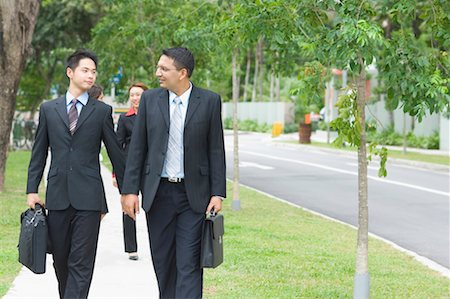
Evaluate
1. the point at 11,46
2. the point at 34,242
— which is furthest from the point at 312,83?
the point at 11,46

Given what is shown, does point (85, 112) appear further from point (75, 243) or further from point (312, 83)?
point (312, 83)

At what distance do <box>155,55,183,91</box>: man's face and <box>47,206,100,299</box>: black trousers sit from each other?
3.51ft

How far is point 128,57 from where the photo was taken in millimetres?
23859

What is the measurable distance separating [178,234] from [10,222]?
23.4 feet

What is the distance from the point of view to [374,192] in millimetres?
21156

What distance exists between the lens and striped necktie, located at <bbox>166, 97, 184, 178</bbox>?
262 inches

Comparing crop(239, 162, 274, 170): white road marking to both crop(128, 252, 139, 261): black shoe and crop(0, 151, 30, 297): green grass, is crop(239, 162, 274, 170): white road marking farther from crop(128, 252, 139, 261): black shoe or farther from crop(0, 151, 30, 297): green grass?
crop(128, 252, 139, 261): black shoe

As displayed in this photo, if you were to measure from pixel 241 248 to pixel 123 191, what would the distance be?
4.99 m

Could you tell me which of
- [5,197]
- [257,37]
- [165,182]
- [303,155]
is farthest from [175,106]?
[303,155]

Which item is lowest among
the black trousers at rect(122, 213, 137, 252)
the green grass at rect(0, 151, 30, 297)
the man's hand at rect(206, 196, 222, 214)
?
the green grass at rect(0, 151, 30, 297)

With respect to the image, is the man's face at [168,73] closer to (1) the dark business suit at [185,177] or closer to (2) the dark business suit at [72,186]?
(1) the dark business suit at [185,177]

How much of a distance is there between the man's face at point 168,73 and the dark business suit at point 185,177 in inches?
4.2

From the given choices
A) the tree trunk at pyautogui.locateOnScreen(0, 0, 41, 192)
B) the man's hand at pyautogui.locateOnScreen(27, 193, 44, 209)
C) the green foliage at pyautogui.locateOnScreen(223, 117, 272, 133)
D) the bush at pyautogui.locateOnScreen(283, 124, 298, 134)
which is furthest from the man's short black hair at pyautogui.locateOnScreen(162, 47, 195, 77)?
the green foliage at pyautogui.locateOnScreen(223, 117, 272, 133)

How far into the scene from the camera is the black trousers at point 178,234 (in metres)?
6.66
